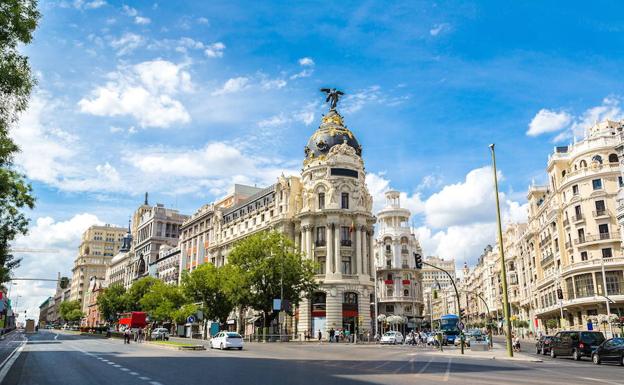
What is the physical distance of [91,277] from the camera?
653ft

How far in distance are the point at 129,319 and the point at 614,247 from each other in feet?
197

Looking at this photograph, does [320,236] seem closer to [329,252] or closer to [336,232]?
[336,232]

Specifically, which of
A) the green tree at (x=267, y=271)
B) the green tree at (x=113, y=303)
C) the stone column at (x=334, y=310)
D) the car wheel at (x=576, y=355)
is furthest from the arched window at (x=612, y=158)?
the green tree at (x=113, y=303)

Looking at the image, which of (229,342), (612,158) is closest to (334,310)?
(229,342)

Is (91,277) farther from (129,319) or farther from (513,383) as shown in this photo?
(513,383)

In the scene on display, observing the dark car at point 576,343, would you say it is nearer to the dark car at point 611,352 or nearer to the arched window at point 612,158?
the dark car at point 611,352

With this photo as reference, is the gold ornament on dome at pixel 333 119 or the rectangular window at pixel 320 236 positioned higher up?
the gold ornament on dome at pixel 333 119

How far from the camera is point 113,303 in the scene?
4348 inches

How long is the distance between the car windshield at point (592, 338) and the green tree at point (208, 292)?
42.7 m

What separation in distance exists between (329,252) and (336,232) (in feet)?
→ 9.47

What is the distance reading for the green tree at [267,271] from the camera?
58125 millimetres

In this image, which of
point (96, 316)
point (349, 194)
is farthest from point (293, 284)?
point (96, 316)

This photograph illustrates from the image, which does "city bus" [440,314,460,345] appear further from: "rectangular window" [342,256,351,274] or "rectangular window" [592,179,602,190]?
"rectangular window" [592,179,602,190]

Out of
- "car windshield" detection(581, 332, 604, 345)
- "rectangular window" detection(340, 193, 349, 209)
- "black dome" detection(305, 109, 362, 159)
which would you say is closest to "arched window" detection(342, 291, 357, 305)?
"rectangular window" detection(340, 193, 349, 209)
